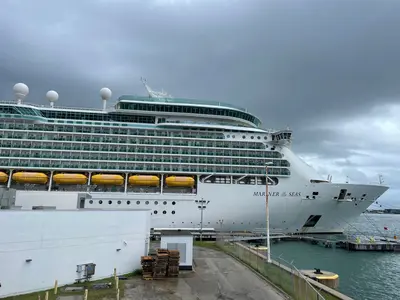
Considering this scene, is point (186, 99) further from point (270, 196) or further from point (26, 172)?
point (26, 172)

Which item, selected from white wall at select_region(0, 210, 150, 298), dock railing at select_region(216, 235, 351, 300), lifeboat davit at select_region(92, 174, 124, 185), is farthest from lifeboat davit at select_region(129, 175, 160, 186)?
white wall at select_region(0, 210, 150, 298)

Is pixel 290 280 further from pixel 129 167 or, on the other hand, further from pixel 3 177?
pixel 3 177

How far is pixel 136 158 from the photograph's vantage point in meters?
36.9

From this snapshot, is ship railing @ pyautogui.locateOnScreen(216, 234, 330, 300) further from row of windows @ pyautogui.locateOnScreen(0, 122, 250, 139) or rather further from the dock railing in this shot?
row of windows @ pyautogui.locateOnScreen(0, 122, 250, 139)

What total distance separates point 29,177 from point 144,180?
521 inches

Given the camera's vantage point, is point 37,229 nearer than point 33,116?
Yes

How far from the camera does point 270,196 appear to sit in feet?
117

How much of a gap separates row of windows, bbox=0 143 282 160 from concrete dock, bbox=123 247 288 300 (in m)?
20.4

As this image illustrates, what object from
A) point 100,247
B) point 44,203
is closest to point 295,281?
point 100,247

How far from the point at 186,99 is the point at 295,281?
3069 centimetres

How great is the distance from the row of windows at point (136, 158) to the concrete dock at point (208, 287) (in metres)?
19.7

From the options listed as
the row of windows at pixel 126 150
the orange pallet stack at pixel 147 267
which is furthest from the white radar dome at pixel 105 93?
the orange pallet stack at pixel 147 267

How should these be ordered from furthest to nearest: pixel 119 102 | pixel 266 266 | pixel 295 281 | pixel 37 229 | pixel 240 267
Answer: pixel 119 102 < pixel 240 267 < pixel 266 266 < pixel 37 229 < pixel 295 281

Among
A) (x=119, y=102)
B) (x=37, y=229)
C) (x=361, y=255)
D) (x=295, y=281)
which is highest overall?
(x=119, y=102)
